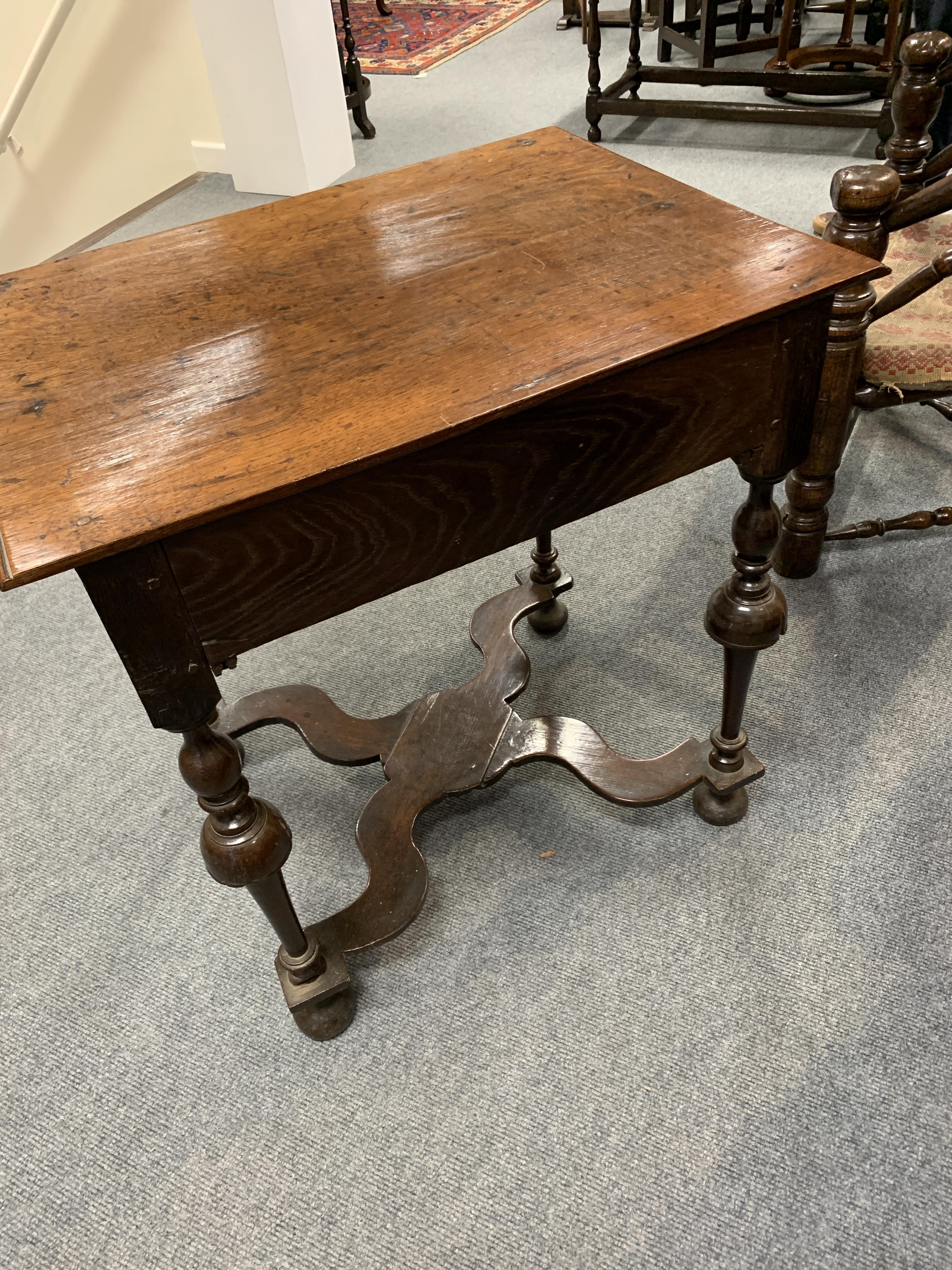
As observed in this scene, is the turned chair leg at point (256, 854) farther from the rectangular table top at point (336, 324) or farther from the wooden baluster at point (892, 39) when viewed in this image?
the wooden baluster at point (892, 39)

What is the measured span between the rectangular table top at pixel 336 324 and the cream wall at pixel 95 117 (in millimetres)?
2531

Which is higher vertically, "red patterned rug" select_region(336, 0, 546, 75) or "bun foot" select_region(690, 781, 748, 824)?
"red patterned rug" select_region(336, 0, 546, 75)

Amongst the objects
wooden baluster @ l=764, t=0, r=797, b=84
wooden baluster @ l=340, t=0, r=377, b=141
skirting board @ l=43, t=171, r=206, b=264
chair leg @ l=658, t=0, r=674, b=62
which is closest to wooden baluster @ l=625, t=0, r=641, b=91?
chair leg @ l=658, t=0, r=674, b=62

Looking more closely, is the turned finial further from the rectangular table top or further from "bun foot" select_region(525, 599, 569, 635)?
"bun foot" select_region(525, 599, 569, 635)

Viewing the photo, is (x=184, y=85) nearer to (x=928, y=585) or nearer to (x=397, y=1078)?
(x=928, y=585)

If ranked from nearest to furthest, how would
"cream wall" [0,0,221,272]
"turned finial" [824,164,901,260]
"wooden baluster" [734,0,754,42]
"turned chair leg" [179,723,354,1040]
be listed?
"turned chair leg" [179,723,354,1040]
"turned finial" [824,164,901,260]
"cream wall" [0,0,221,272]
"wooden baluster" [734,0,754,42]

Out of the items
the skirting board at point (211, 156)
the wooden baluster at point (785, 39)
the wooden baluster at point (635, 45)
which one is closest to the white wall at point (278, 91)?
the skirting board at point (211, 156)

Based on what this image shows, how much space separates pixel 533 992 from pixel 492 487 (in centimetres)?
69

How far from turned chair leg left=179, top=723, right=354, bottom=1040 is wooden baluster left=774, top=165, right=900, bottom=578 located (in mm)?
885

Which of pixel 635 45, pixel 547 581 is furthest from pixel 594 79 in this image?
pixel 547 581

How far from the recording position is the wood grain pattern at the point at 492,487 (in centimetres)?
78

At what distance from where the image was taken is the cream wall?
3.14 m

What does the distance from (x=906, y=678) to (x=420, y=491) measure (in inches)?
41.8

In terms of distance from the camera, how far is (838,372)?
1490 mm
